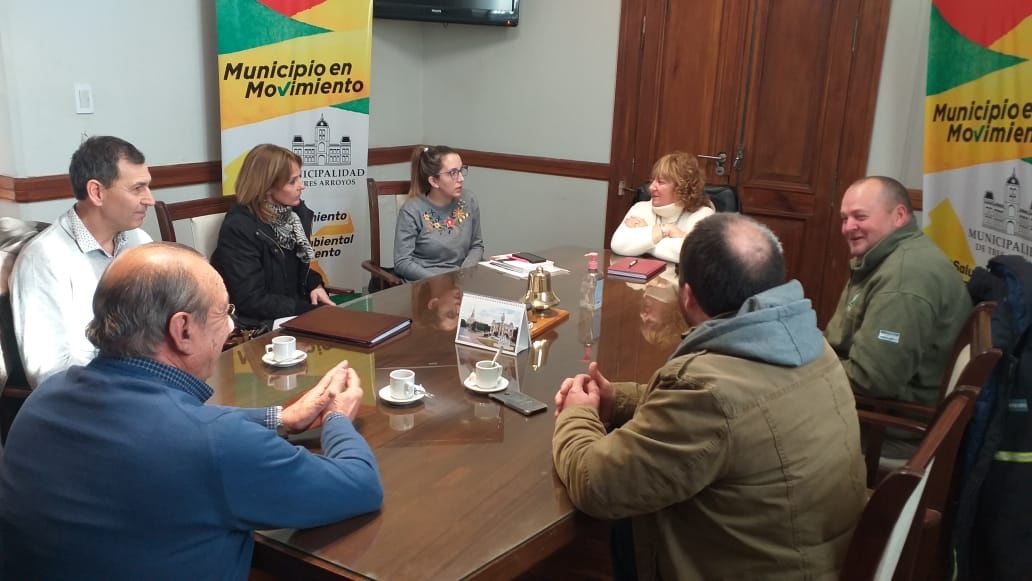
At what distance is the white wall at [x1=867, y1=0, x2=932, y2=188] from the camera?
3.67 metres

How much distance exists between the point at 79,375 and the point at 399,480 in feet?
1.70

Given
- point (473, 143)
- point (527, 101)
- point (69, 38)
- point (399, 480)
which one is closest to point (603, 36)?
point (527, 101)

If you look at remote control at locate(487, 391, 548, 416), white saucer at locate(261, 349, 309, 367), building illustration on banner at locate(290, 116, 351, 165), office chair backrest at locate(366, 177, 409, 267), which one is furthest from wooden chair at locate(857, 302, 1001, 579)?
building illustration on banner at locate(290, 116, 351, 165)

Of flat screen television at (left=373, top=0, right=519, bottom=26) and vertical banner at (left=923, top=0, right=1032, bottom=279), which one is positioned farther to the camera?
flat screen television at (left=373, top=0, right=519, bottom=26)

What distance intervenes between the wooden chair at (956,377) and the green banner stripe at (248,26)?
9.05ft

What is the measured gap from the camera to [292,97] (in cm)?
367

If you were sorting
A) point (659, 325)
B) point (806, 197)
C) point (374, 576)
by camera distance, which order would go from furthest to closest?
point (806, 197)
point (659, 325)
point (374, 576)

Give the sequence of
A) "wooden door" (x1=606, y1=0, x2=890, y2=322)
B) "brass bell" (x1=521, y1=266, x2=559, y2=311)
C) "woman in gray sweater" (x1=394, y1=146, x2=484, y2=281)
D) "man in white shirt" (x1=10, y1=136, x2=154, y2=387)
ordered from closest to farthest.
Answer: "man in white shirt" (x1=10, y1=136, x2=154, y2=387) < "brass bell" (x1=521, y1=266, x2=559, y2=311) < "woman in gray sweater" (x1=394, y1=146, x2=484, y2=281) < "wooden door" (x1=606, y1=0, x2=890, y2=322)

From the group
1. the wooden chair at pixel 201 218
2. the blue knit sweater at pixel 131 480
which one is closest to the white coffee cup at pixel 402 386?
the blue knit sweater at pixel 131 480

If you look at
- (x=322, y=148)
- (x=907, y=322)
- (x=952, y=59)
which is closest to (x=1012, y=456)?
(x=907, y=322)

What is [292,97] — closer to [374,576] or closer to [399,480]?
[399,480]

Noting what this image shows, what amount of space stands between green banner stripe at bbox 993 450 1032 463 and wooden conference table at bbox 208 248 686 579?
76cm

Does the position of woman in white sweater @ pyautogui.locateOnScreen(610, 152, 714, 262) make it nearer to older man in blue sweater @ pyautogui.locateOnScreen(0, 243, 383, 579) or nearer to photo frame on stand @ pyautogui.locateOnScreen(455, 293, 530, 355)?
photo frame on stand @ pyautogui.locateOnScreen(455, 293, 530, 355)

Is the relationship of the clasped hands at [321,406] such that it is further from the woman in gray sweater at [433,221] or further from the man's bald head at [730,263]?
the woman in gray sweater at [433,221]
